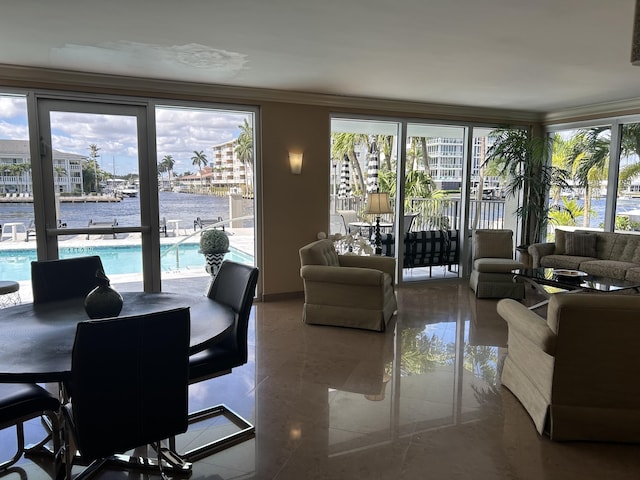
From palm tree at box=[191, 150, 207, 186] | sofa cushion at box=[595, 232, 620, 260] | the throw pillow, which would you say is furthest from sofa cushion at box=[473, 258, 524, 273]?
palm tree at box=[191, 150, 207, 186]

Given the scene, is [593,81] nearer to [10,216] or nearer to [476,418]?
[476,418]

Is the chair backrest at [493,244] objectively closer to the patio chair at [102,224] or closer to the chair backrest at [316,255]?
the chair backrest at [316,255]

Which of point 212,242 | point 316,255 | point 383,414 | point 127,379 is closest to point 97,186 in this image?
Result: point 212,242

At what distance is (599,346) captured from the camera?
2568 millimetres

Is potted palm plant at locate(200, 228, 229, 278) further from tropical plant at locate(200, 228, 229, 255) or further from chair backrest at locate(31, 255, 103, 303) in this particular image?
chair backrest at locate(31, 255, 103, 303)

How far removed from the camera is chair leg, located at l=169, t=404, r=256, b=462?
2541mm

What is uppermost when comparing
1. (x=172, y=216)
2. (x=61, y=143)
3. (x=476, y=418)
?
(x=61, y=143)

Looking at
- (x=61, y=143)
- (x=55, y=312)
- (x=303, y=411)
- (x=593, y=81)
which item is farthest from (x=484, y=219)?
(x=55, y=312)

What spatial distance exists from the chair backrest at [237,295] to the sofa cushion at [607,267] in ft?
15.1

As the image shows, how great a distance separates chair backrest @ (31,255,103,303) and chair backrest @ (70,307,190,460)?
58.5 inches

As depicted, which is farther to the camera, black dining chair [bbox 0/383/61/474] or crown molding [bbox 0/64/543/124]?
crown molding [bbox 0/64/543/124]

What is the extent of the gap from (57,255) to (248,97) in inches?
105

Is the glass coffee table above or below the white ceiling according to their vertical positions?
Answer: below

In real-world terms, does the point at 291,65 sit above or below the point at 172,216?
above
